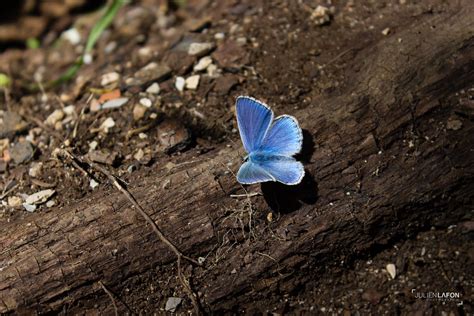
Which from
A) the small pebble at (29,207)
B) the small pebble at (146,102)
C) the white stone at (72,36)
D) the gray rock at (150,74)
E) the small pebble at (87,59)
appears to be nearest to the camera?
the small pebble at (29,207)

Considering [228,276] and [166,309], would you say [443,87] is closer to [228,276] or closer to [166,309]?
[228,276]

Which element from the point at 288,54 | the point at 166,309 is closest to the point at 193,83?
the point at 288,54

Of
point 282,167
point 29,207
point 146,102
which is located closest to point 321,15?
point 146,102

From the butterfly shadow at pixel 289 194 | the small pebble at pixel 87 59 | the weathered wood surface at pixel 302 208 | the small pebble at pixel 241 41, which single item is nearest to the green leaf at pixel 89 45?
the small pebble at pixel 87 59

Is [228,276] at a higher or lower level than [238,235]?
lower

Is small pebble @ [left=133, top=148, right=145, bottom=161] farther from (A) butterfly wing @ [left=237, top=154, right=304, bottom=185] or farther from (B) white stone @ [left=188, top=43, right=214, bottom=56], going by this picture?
(B) white stone @ [left=188, top=43, right=214, bottom=56]

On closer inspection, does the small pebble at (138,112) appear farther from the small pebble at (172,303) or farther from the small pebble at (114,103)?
the small pebble at (172,303)

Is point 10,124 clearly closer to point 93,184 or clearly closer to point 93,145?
point 93,145
